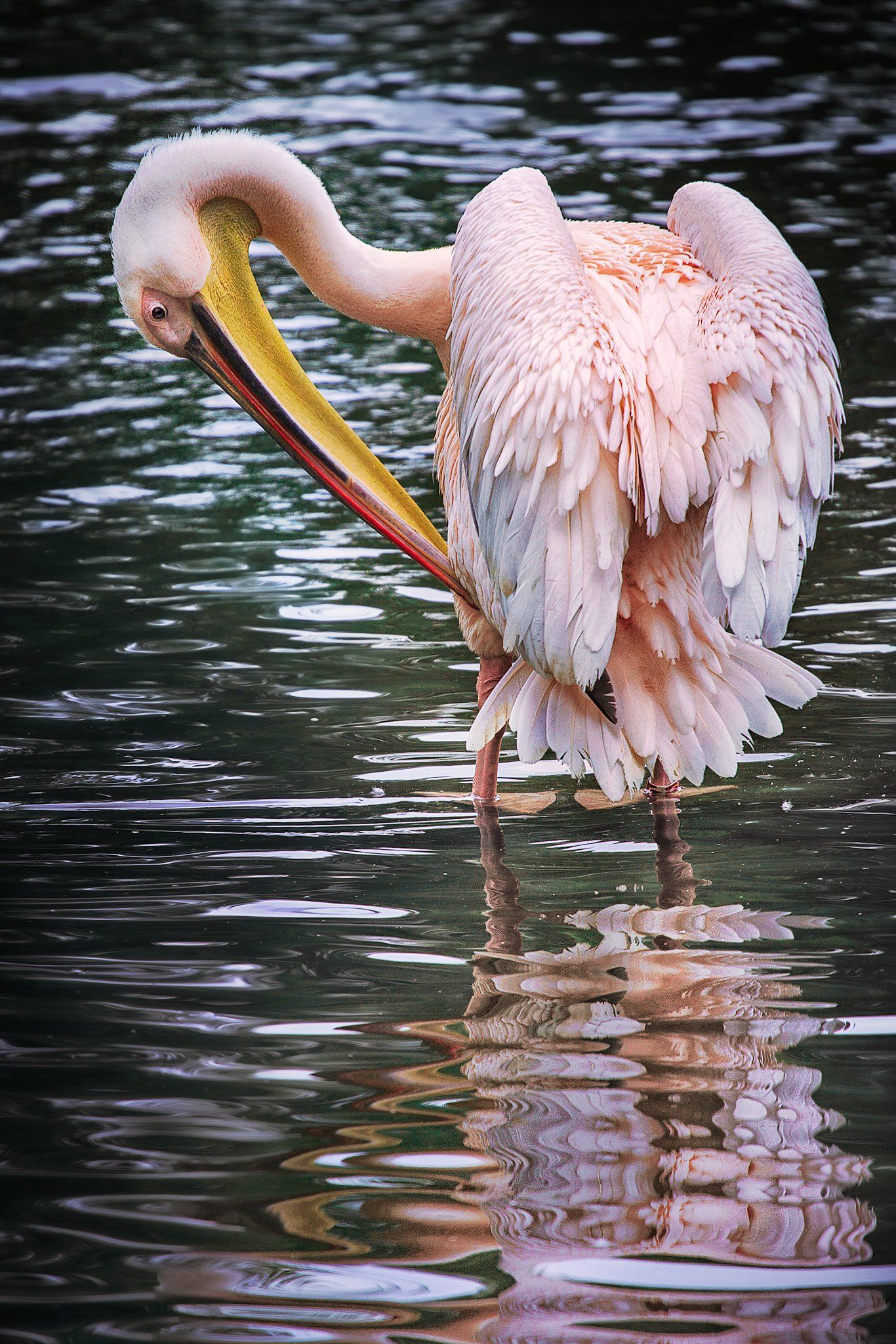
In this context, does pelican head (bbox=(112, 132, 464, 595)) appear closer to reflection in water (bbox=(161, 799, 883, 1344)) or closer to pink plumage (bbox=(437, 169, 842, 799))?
pink plumage (bbox=(437, 169, 842, 799))

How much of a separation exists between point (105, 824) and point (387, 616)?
2.02m

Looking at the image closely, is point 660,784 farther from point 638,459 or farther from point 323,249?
point 323,249

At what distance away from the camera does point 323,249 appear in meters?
4.84

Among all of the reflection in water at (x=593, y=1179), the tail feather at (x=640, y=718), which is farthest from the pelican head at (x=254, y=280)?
the reflection in water at (x=593, y=1179)

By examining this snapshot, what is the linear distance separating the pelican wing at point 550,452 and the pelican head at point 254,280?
822mm

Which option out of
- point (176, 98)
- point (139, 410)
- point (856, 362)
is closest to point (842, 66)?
point (176, 98)

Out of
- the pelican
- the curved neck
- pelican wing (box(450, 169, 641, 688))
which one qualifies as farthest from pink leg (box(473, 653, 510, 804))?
the curved neck

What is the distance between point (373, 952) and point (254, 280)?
2.01 meters

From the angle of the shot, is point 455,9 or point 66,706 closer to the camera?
point 66,706

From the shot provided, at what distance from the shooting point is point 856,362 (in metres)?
8.75

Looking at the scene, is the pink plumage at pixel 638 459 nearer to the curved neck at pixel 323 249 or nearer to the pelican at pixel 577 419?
the pelican at pixel 577 419

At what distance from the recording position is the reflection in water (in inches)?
92.3

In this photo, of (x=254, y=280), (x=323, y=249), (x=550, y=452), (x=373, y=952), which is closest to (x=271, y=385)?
(x=254, y=280)

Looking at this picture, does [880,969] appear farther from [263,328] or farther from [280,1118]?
[263,328]
